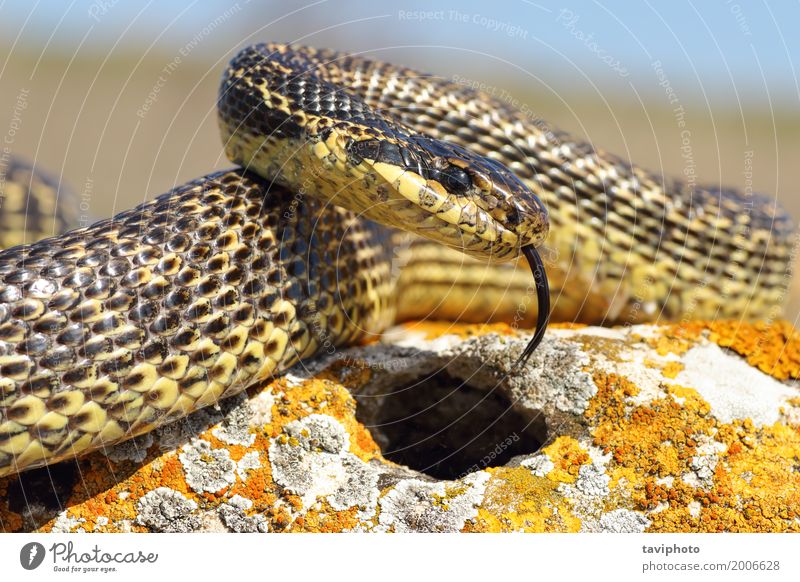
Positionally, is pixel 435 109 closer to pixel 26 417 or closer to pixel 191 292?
pixel 191 292

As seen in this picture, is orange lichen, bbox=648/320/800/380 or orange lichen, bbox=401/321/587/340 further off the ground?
orange lichen, bbox=648/320/800/380

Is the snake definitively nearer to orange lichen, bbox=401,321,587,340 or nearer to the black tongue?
the black tongue

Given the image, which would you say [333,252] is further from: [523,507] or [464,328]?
[523,507]

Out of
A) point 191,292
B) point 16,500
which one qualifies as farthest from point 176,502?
point 191,292
